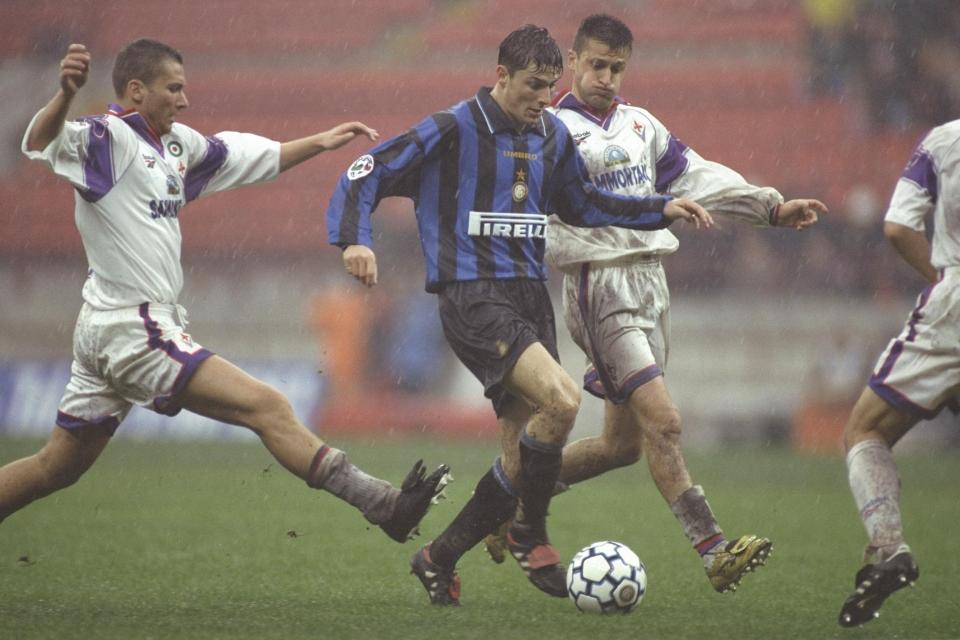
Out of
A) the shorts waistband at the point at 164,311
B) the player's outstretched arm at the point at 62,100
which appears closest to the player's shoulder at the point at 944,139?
the shorts waistband at the point at 164,311

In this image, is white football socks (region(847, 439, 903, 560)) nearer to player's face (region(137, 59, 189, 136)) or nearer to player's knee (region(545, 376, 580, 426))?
player's knee (region(545, 376, 580, 426))

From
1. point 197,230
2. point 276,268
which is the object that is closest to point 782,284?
point 276,268

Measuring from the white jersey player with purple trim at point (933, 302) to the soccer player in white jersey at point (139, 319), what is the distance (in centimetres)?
165

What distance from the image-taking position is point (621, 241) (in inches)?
241

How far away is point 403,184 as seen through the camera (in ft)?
17.7

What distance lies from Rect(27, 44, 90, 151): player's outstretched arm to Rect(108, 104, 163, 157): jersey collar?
15.4 inches

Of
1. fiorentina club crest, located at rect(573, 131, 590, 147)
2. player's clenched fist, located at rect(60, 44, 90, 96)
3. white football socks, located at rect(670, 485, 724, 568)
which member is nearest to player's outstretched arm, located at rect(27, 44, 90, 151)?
player's clenched fist, located at rect(60, 44, 90, 96)

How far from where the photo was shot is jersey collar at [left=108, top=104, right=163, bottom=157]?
5340mm

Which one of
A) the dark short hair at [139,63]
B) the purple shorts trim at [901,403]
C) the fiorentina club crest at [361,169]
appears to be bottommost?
the purple shorts trim at [901,403]

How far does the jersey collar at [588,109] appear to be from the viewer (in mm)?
6078

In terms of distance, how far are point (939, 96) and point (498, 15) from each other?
7.27 m

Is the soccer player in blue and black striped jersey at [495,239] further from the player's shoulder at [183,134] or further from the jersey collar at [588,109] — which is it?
the player's shoulder at [183,134]

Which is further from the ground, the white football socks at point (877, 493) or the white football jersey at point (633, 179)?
the white football jersey at point (633, 179)

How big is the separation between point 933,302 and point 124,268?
2905 millimetres
